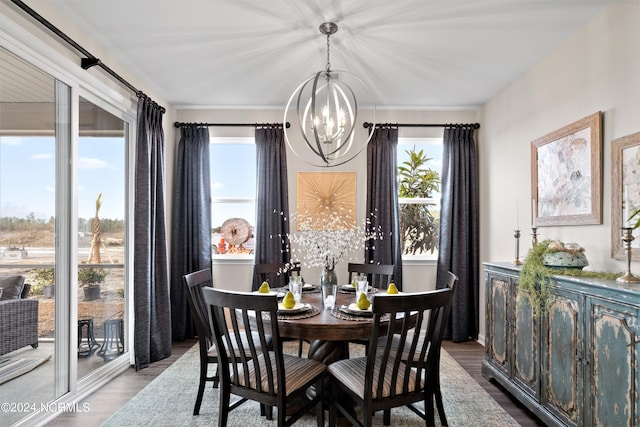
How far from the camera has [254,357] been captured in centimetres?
205

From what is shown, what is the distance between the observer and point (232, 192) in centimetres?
472

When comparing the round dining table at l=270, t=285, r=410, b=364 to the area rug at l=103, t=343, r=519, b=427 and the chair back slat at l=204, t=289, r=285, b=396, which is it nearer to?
the chair back slat at l=204, t=289, r=285, b=396

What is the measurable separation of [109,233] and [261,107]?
218 cm

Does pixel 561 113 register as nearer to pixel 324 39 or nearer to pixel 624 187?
pixel 624 187

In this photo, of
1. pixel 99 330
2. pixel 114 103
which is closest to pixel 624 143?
pixel 114 103

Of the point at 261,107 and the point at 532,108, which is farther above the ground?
the point at 261,107

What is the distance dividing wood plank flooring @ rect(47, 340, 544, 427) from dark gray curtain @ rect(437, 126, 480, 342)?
1.57 feet

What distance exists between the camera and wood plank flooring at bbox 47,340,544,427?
255 cm

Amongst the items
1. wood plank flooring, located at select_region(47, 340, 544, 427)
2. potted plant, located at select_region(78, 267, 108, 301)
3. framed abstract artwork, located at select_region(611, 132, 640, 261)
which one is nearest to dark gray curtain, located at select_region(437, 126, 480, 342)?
wood plank flooring, located at select_region(47, 340, 544, 427)

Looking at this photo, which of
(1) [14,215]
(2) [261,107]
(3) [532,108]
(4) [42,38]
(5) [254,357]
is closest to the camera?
(5) [254,357]

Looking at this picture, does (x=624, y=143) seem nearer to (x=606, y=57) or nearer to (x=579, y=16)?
(x=606, y=57)

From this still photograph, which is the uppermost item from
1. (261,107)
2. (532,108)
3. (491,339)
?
(261,107)

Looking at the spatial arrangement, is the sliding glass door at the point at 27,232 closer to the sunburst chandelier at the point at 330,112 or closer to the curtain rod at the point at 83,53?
the curtain rod at the point at 83,53

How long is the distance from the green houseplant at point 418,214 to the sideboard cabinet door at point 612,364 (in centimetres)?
260
